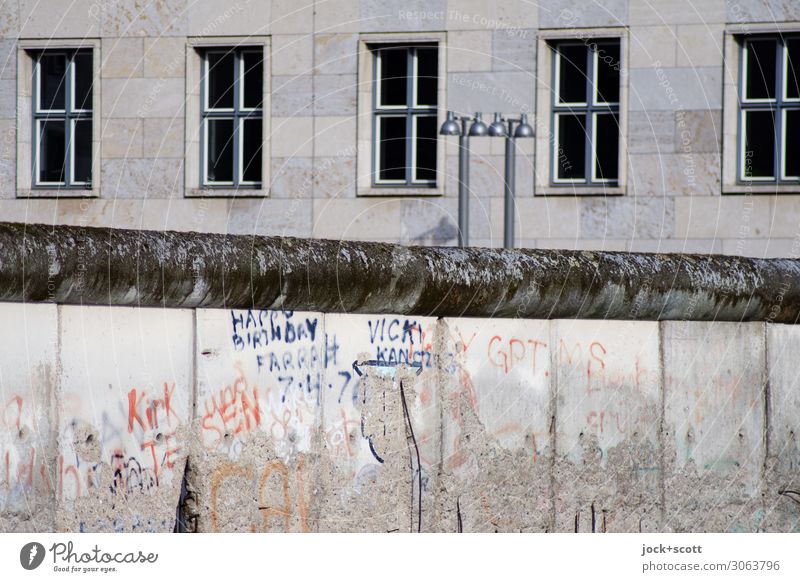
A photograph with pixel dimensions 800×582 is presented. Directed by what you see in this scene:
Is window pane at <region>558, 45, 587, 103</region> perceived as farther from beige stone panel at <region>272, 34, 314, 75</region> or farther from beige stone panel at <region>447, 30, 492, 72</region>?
beige stone panel at <region>272, 34, 314, 75</region>

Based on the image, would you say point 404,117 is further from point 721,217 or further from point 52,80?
point 52,80

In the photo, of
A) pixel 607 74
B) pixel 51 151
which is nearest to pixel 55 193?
pixel 51 151

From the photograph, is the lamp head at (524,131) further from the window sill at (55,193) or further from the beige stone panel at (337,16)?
the window sill at (55,193)

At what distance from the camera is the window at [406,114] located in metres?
21.1

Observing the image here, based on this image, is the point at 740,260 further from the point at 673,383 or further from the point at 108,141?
the point at 108,141

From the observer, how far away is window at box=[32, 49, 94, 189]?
21.8m

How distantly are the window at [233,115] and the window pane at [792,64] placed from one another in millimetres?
6848

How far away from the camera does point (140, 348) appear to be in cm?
659

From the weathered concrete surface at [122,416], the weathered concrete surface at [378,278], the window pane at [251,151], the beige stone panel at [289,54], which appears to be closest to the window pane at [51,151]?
the window pane at [251,151]

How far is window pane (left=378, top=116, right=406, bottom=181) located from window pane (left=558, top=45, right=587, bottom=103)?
2.15 meters

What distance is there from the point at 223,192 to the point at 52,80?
9.41 feet

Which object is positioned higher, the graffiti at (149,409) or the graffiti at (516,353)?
the graffiti at (516,353)

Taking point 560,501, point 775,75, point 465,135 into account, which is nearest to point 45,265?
point 560,501
